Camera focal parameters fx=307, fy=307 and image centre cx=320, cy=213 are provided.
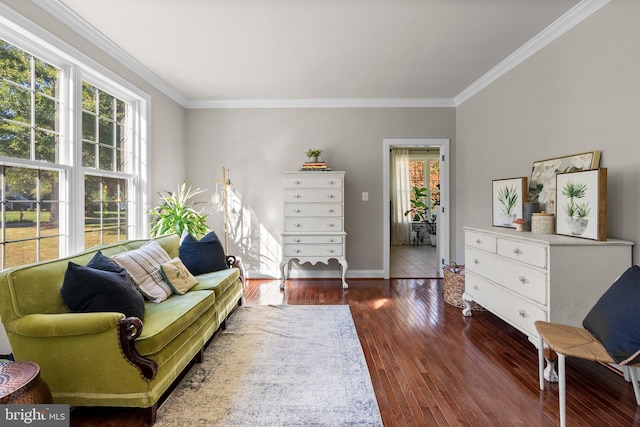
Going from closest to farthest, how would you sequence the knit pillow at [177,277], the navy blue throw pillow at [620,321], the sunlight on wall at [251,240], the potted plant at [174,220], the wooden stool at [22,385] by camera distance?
1. the wooden stool at [22,385]
2. the navy blue throw pillow at [620,321]
3. the knit pillow at [177,277]
4. the potted plant at [174,220]
5. the sunlight on wall at [251,240]

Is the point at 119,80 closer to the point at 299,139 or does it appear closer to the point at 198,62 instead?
the point at 198,62

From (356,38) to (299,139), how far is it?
197cm

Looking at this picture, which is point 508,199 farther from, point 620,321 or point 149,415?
point 149,415

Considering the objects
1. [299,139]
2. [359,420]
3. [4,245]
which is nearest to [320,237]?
[299,139]

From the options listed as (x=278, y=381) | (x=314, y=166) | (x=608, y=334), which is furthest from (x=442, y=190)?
(x=278, y=381)

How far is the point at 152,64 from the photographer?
11.1 feet

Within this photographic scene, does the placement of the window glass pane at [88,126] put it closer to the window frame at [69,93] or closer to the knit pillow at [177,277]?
the window frame at [69,93]

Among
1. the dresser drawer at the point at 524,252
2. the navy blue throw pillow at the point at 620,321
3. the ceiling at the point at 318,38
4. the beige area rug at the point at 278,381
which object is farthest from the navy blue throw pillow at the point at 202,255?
the navy blue throw pillow at the point at 620,321

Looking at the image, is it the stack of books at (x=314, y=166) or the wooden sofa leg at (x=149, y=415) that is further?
the stack of books at (x=314, y=166)

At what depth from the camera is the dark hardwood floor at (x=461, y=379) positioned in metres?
1.68

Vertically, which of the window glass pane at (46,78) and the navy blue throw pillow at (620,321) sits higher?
the window glass pane at (46,78)

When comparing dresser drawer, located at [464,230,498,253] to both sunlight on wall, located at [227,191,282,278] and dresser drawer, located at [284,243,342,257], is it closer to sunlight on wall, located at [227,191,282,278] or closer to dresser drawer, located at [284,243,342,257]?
dresser drawer, located at [284,243,342,257]

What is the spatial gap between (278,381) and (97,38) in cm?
329

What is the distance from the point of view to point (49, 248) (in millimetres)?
2482
